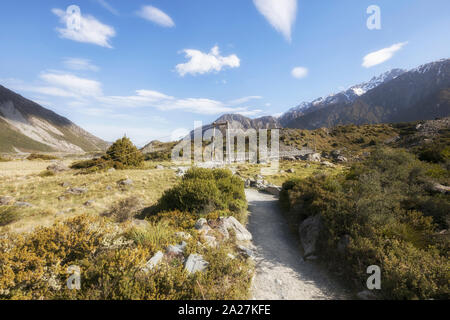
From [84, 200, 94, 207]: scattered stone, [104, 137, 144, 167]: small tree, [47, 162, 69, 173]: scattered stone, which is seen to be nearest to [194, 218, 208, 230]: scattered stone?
[84, 200, 94, 207]: scattered stone

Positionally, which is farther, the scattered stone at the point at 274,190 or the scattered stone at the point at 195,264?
the scattered stone at the point at 274,190

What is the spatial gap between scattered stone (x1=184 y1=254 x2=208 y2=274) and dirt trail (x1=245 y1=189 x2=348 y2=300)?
1.55 m

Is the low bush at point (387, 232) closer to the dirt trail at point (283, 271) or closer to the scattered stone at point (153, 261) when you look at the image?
the dirt trail at point (283, 271)

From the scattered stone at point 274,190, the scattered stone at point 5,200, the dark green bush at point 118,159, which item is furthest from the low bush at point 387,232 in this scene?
the dark green bush at point 118,159

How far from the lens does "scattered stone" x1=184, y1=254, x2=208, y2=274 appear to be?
446 cm

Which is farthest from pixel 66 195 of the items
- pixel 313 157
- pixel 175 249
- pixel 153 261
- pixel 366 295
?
pixel 313 157

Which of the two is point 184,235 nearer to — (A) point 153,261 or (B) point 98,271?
(A) point 153,261

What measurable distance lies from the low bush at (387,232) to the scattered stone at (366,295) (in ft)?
0.81

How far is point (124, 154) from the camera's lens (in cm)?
2484

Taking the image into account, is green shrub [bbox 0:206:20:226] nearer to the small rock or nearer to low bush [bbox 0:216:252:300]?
low bush [bbox 0:216:252:300]

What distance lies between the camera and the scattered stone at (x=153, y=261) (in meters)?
4.06

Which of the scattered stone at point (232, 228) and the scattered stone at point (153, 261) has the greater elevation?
the scattered stone at point (153, 261)
